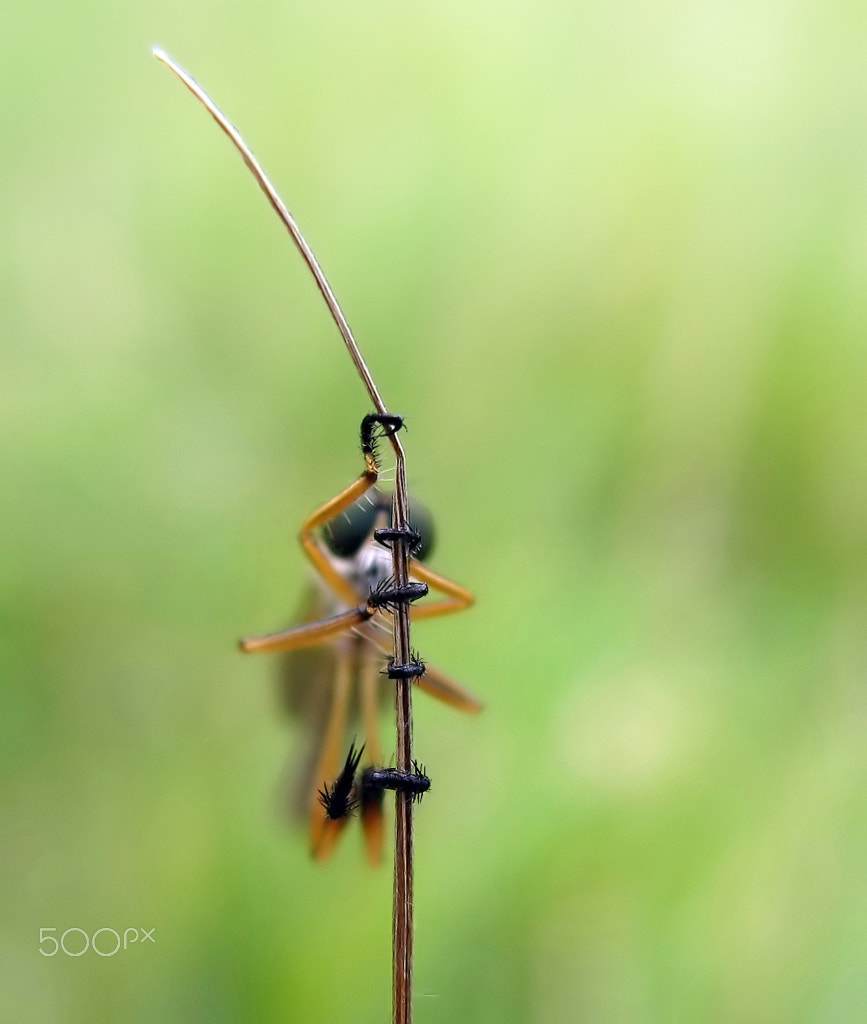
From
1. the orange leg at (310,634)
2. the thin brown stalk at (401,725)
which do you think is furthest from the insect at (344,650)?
the thin brown stalk at (401,725)

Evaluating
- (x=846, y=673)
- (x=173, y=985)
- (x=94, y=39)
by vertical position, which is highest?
(x=94, y=39)

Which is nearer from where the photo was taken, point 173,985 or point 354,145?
point 173,985

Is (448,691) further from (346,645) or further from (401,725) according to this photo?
(401,725)

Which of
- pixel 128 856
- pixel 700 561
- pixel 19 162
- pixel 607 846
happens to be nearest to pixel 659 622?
pixel 700 561

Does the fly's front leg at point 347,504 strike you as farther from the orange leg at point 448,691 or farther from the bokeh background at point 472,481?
the bokeh background at point 472,481

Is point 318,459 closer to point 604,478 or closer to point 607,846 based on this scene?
point 604,478
